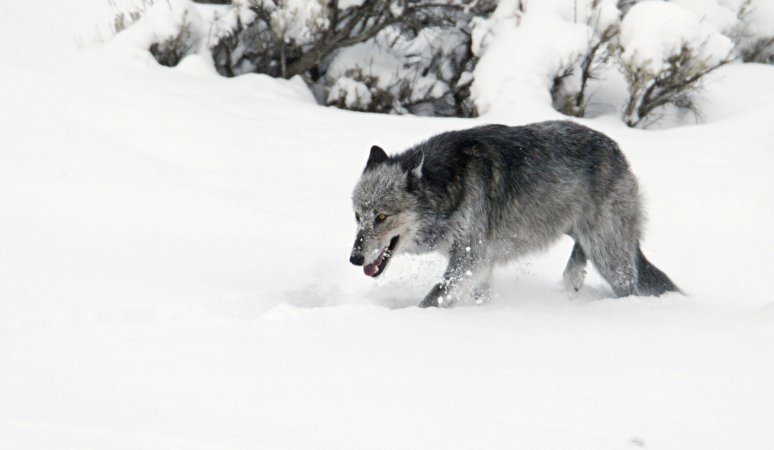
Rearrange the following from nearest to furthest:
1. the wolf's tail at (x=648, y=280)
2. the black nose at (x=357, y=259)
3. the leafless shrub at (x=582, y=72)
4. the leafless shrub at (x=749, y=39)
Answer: the black nose at (x=357, y=259)
the wolf's tail at (x=648, y=280)
the leafless shrub at (x=582, y=72)
the leafless shrub at (x=749, y=39)

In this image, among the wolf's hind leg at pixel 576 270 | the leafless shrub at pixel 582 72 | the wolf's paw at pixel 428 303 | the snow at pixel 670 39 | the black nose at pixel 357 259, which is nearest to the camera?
the black nose at pixel 357 259

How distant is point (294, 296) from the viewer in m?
5.04

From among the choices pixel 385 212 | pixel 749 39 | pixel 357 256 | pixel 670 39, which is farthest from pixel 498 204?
pixel 749 39

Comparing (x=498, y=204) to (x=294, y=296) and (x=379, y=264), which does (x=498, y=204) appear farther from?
(x=294, y=296)

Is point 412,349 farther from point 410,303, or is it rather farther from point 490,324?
point 410,303

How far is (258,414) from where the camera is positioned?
2.84 metres

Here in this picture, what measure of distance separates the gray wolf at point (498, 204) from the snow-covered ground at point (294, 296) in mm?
299

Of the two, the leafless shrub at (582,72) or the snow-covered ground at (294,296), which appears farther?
the leafless shrub at (582,72)

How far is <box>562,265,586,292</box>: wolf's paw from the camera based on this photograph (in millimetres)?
5773

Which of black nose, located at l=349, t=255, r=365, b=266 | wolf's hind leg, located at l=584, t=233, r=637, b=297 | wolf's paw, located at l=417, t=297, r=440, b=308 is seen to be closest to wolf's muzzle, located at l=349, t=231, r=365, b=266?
black nose, located at l=349, t=255, r=365, b=266

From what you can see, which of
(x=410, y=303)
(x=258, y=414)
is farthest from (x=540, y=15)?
(x=258, y=414)

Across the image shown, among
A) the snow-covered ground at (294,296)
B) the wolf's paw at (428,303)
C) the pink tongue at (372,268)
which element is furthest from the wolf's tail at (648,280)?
the pink tongue at (372,268)

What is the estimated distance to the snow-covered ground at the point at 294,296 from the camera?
9.44ft

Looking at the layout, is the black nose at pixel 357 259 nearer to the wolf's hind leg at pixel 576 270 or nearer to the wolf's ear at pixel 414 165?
the wolf's ear at pixel 414 165
